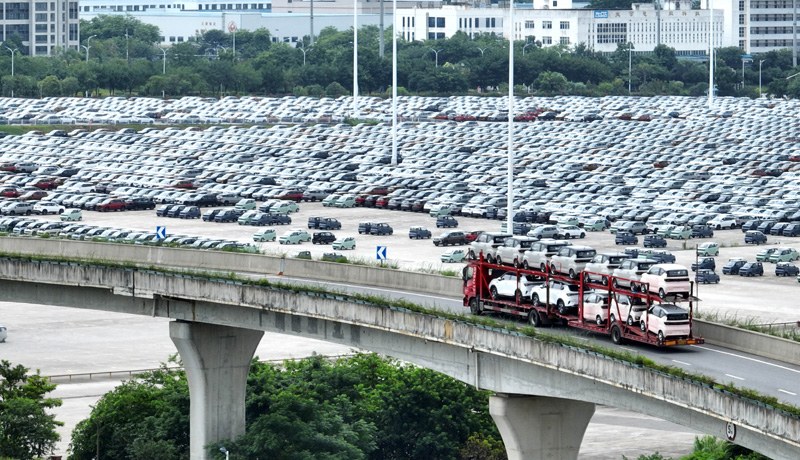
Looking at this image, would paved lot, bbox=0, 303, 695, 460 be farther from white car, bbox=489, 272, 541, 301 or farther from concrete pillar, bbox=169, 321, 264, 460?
white car, bbox=489, 272, 541, 301

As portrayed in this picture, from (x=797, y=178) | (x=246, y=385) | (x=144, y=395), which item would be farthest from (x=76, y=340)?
(x=797, y=178)

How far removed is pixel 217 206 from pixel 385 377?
7455cm

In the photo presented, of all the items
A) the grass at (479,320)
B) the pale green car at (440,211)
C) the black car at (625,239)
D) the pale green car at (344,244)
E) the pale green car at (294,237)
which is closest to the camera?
the grass at (479,320)

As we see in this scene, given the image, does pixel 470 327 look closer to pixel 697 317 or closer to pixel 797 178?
pixel 697 317

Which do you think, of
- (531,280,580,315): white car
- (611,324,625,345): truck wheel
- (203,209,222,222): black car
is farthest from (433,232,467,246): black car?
(611,324,625,345): truck wheel

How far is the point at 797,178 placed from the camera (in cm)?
15975

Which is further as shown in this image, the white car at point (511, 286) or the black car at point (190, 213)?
the black car at point (190, 213)

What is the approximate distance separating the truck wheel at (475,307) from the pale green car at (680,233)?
70.8 m

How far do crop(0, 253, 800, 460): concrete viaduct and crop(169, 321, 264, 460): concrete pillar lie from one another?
0.14ft

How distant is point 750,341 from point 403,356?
12446mm

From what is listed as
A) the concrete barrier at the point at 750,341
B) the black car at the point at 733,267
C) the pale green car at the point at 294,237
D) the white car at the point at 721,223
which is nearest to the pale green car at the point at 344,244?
the pale green car at the point at 294,237

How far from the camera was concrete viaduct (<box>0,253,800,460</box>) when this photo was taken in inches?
1534

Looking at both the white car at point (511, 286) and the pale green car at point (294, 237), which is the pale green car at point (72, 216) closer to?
the pale green car at point (294, 237)

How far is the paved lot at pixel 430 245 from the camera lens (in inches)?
3499
